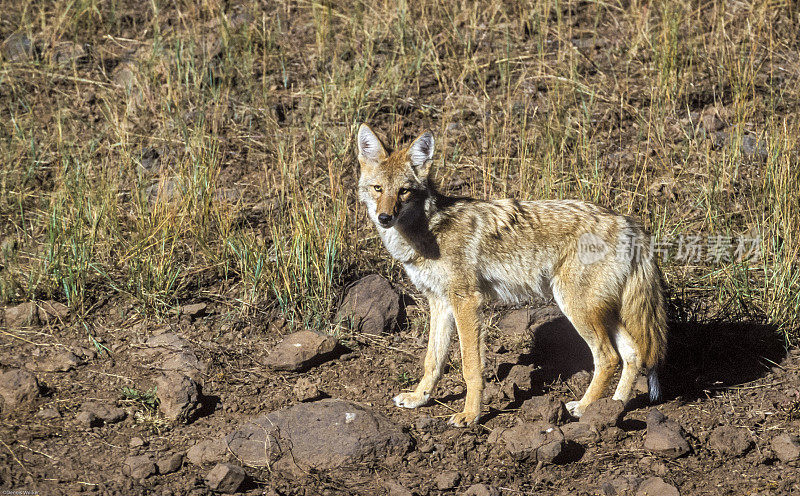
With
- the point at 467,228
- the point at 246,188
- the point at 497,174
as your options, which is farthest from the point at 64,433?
the point at 497,174

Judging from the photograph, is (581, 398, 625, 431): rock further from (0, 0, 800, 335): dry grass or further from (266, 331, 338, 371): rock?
(266, 331, 338, 371): rock

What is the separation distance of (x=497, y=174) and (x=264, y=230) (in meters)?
2.23

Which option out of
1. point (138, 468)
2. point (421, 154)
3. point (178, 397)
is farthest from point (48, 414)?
point (421, 154)

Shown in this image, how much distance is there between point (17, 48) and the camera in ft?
29.6

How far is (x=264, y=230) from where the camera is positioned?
6.89 m

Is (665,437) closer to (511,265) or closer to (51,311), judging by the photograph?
(511,265)

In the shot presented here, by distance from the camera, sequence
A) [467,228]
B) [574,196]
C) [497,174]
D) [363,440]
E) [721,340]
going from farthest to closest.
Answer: [497,174] → [574,196] → [721,340] → [467,228] → [363,440]

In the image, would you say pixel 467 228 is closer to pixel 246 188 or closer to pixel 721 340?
pixel 721 340

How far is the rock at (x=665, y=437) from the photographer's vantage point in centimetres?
434

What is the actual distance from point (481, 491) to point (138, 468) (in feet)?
5.97

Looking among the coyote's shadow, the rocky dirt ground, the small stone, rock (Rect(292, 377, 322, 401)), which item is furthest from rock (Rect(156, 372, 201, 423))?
the coyote's shadow

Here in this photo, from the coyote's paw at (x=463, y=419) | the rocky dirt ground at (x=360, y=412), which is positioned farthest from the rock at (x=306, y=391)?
the coyote's paw at (x=463, y=419)

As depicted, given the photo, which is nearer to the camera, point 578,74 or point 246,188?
point 246,188

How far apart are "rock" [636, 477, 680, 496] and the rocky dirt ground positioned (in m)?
0.01
